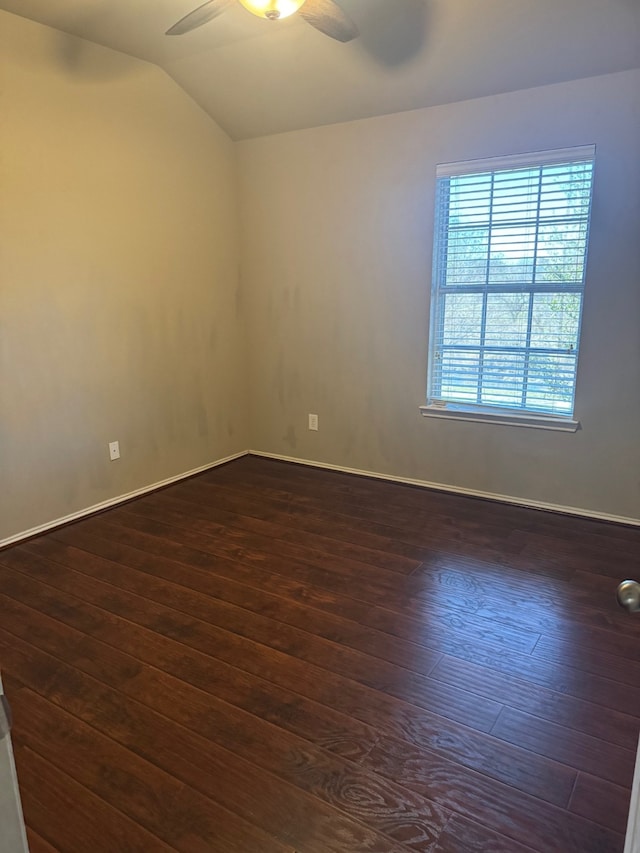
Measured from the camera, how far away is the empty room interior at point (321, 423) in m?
1.52

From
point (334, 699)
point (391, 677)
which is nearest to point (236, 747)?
point (334, 699)

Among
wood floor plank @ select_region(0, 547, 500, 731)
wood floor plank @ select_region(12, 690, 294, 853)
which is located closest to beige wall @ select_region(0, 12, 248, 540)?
wood floor plank @ select_region(0, 547, 500, 731)

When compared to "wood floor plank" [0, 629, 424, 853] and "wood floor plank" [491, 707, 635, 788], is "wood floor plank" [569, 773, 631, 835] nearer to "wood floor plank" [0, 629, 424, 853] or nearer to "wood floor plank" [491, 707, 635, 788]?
"wood floor plank" [491, 707, 635, 788]

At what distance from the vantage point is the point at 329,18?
2.02 metres

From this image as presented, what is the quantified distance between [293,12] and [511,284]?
1805 mm

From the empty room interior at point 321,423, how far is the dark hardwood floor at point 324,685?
0.01 metres

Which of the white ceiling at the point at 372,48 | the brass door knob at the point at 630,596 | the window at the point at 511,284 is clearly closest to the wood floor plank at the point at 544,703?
the brass door knob at the point at 630,596

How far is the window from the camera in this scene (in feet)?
9.51

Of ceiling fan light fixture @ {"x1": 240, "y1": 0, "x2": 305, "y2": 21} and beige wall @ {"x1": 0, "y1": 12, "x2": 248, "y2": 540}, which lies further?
beige wall @ {"x1": 0, "y1": 12, "x2": 248, "y2": 540}

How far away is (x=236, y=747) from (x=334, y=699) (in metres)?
0.34

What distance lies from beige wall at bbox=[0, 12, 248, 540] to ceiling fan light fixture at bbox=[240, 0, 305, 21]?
1.40 metres

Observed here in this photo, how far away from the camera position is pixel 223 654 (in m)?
1.97

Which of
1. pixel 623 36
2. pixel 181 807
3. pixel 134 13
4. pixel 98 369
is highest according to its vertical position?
pixel 134 13

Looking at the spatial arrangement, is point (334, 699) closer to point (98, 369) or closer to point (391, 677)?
point (391, 677)
